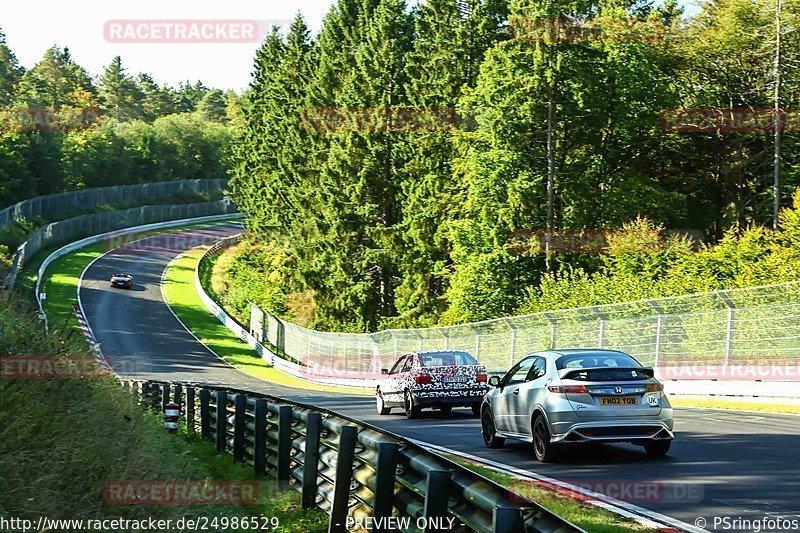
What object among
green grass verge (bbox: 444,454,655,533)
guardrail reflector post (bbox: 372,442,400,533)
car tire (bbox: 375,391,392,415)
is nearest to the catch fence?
car tire (bbox: 375,391,392,415)

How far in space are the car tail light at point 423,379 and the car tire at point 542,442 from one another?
31.2 feet

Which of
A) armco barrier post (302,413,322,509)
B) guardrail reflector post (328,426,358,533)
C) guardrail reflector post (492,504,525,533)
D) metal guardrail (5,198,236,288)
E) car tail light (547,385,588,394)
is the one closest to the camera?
guardrail reflector post (492,504,525,533)

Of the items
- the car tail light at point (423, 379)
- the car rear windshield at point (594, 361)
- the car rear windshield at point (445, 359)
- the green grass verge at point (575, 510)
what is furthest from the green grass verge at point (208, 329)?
the green grass verge at point (575, 510)

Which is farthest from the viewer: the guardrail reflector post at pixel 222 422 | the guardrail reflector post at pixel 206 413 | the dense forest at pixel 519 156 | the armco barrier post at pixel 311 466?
the dense forest at pixel 519 156

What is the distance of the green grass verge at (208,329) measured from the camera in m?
61.6

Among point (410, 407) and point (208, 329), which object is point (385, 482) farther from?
point (208, 329)

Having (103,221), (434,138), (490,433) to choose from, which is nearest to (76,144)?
(103,221)

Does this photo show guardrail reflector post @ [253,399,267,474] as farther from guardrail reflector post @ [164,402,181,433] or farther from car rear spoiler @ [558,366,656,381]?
guardrail reflector post @ [164,402,181,433]

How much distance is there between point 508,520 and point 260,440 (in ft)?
28.8

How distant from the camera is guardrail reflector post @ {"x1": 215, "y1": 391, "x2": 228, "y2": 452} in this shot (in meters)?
18.2

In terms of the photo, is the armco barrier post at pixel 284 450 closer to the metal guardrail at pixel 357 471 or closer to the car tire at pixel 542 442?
the metal guardrail at pixel 357 471

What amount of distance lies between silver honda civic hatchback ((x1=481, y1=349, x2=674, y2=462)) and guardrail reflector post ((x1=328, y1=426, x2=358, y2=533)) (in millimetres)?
4915

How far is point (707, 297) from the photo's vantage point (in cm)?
2814

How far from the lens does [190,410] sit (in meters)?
23.8
